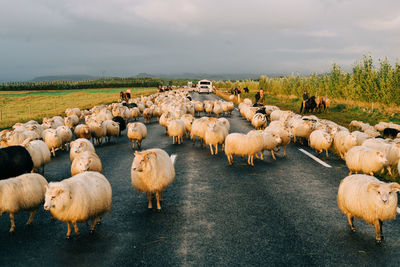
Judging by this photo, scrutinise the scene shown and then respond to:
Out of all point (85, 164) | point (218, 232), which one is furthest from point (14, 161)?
point (218, 232)

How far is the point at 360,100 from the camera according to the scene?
2656 centimetres

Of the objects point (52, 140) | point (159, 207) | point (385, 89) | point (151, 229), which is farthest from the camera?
point (385, 89)

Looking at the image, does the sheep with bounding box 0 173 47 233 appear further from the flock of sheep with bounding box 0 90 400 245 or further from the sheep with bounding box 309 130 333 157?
the sheep with bounding box 309 130 333 157

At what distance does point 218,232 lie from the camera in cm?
509

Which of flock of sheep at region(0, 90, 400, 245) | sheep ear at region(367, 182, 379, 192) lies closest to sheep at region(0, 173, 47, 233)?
flock of sheep at region(0, 90, 400, 245)

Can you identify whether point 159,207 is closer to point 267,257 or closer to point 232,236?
point 232,236

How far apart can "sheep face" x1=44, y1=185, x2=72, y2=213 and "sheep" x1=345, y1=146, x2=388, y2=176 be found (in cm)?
729

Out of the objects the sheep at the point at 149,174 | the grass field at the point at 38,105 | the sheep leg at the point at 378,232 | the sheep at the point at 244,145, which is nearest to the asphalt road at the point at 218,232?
the sheep leg at the point at 378,232

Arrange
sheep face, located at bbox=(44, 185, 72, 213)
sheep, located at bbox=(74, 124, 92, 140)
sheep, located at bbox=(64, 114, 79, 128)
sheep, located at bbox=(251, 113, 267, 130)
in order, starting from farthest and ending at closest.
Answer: sheep, located at bbox=(64, 114, 79, 128) < sheep, located at bbox=(251, 113, 267, 130) < sheep, located at bbox=(74, 124, 92, 140) < sheep face, located at bbox=(44, 185, 72, 213)

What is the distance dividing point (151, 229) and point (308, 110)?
21.1 metres

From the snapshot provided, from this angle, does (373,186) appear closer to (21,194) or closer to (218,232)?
(218,232)

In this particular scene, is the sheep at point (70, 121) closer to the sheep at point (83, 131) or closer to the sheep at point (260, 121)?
the sheep at point (83, 131)

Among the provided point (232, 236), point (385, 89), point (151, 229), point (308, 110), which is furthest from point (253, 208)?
point (385, 89)

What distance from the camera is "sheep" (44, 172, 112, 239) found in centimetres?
486
